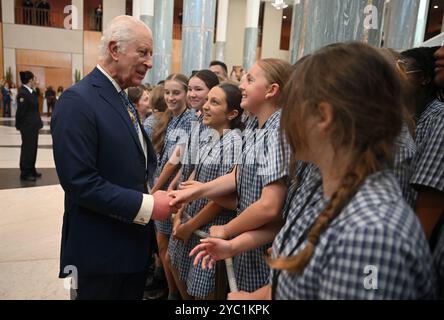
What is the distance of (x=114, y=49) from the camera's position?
1.62 metres

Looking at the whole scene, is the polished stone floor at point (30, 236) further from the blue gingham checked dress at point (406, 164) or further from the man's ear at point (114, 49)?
the blue gingham checked dress at point (406, 164)

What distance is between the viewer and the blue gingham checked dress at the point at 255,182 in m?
1.51

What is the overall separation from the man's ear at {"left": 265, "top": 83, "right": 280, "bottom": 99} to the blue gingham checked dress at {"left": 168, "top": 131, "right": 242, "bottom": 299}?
0.34 meters

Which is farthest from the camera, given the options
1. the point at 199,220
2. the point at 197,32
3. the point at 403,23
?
the point at 197,32

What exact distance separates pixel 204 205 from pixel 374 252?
4.94 feet

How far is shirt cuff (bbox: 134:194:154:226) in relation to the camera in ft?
5.07

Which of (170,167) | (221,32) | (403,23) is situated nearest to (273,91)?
(170,167)

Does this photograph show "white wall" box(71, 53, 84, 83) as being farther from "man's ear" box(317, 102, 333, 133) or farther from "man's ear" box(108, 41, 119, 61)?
"man's ear" box(317, 102, 333, 133)

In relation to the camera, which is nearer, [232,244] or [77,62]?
[232,244]

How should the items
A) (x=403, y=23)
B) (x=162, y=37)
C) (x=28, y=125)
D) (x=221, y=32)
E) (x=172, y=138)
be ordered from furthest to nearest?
(x=221, y=32) → (x=162, y=37) → (x=28, y=125) → (x=172, y=138) → (x=403, y=23)

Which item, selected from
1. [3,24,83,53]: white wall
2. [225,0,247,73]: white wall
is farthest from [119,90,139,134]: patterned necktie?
[3,24,83,53]: white wall

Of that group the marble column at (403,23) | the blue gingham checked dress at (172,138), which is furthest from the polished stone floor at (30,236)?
the marble column at (403,23)

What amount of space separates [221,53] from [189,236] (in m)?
11.2

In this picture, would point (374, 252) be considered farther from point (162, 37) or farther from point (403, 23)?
point (162, 37)
